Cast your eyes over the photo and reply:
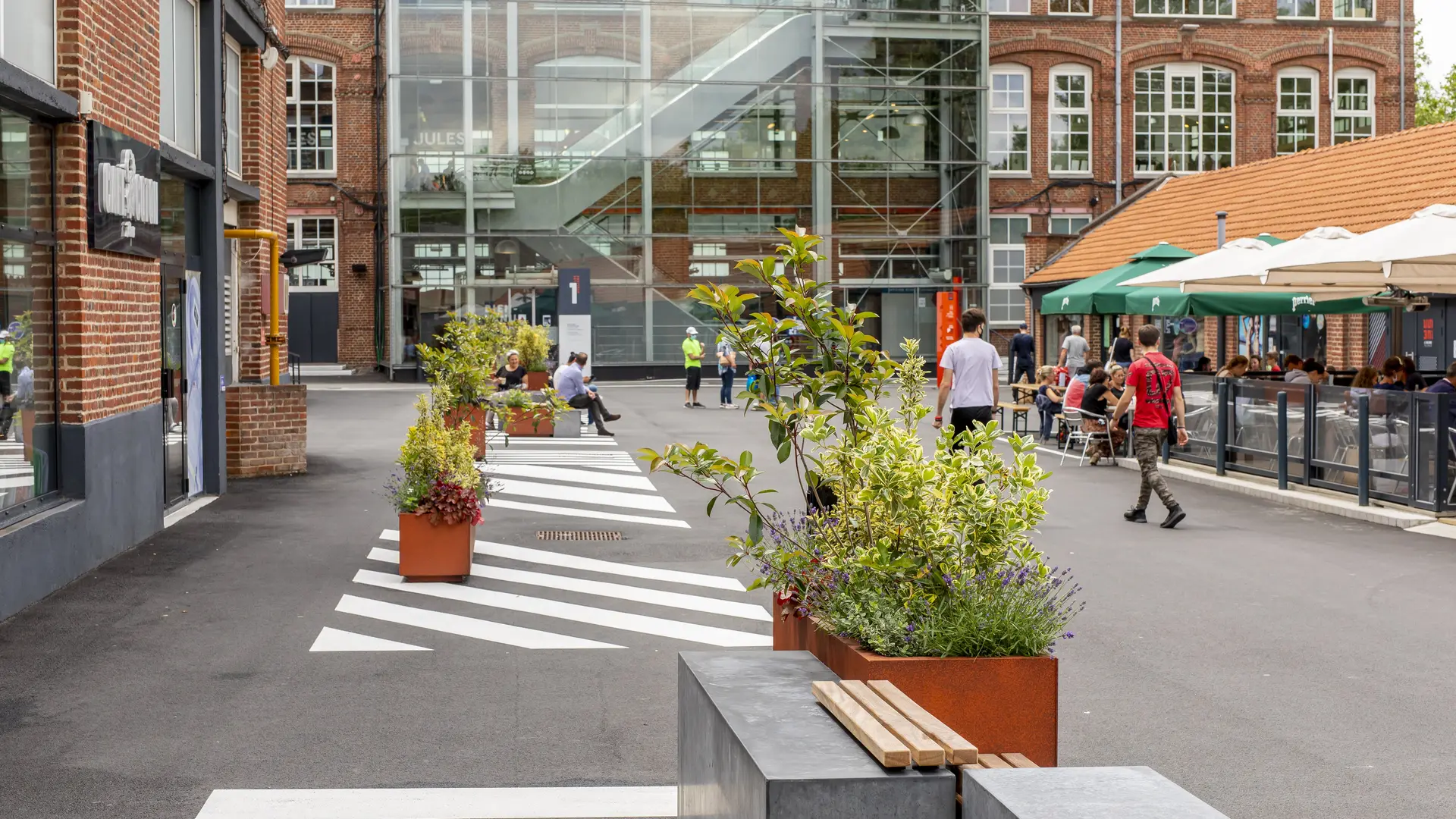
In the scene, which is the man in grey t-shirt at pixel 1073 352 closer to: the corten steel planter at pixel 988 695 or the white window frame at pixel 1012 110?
the white window frame at pixel 1012 110

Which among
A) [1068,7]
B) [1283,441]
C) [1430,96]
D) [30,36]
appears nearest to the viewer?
[30,36]

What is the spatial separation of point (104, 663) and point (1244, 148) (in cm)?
4611

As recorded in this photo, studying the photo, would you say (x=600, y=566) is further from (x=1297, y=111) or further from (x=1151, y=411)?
(x=1297, y=111)

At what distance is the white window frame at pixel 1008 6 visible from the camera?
156 ft

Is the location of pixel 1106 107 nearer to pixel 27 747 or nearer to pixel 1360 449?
pixel 1360 449

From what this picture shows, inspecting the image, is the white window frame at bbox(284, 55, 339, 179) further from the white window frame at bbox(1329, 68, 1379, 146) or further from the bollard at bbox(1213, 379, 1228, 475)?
the bollard at bbox(1213, 379, 1228, 475)

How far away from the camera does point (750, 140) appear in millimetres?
45000

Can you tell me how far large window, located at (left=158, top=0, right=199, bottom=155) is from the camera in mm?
14359

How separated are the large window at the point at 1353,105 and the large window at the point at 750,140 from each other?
18056 millimetres

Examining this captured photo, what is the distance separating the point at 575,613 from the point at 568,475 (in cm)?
872

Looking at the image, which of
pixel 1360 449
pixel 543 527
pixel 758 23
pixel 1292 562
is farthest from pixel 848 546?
pixel 758 23

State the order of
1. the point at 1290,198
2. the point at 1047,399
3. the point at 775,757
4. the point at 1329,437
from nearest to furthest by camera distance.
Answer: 1. the point at 775,757
2. the point at 1329,437
3. the point at 1047,399
4. the point at 1290,198

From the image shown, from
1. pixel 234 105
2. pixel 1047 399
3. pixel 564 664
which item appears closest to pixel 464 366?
pixel 234 105

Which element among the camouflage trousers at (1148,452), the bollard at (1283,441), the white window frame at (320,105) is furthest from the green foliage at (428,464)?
the white window frame at (320,105)
